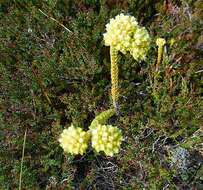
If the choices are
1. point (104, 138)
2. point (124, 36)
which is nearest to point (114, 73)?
point (124, 36)

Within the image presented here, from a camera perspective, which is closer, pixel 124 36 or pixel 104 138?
pixel 104 138

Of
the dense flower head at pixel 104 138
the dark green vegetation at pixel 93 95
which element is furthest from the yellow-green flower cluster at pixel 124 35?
the dark green vegetation at pixel 93 95

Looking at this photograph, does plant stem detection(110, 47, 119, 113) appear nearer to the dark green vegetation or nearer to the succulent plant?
the succulent plant

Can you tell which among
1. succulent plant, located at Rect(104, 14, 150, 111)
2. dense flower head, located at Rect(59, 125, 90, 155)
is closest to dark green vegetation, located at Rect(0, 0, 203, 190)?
dense flower head, located at Rect(59, 125, 90, 155)

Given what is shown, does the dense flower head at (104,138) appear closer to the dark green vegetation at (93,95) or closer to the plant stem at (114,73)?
the plant stem at (114,73)

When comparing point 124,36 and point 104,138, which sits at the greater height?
point 124,36

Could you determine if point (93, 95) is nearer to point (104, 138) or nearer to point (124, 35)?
point (124, 35)

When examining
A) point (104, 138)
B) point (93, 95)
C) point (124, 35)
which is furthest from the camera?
point (93, 95)

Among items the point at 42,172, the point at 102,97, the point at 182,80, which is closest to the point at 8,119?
the point at 42,172

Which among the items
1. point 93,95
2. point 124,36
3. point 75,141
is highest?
point 124,36
